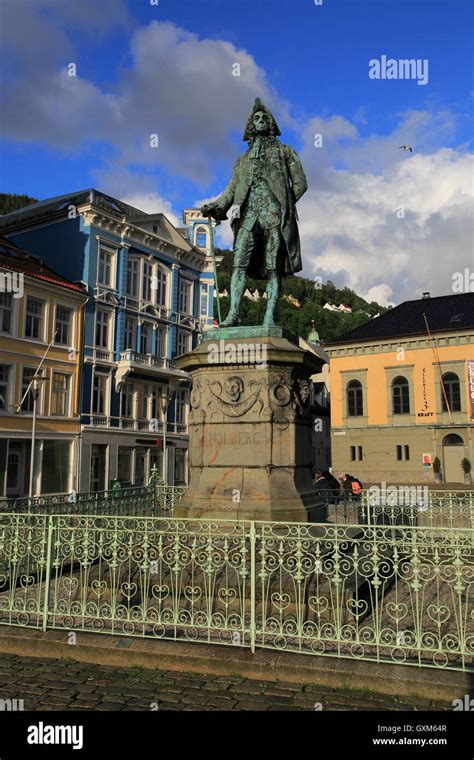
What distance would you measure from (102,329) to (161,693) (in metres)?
30.4

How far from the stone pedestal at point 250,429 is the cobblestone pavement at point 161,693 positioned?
2731 millimetres

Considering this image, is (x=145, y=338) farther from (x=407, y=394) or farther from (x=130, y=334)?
(x=407, y=394)

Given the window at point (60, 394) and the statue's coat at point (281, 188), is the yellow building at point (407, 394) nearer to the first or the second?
the window at point (60, 394)

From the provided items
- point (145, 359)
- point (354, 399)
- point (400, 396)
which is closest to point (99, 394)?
point (145, 359)

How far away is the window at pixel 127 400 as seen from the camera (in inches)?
1367

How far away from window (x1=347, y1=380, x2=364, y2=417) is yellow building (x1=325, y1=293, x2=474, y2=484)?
76 mm

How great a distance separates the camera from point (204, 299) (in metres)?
43.8

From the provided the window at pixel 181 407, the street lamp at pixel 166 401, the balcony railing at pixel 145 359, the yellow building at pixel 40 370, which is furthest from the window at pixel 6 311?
the window at pixel 181 407

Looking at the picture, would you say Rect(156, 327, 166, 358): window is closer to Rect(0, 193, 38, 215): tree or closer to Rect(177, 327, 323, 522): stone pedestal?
Rect(177, 327, 323, 522): stone pedestal

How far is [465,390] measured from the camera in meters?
39.4
